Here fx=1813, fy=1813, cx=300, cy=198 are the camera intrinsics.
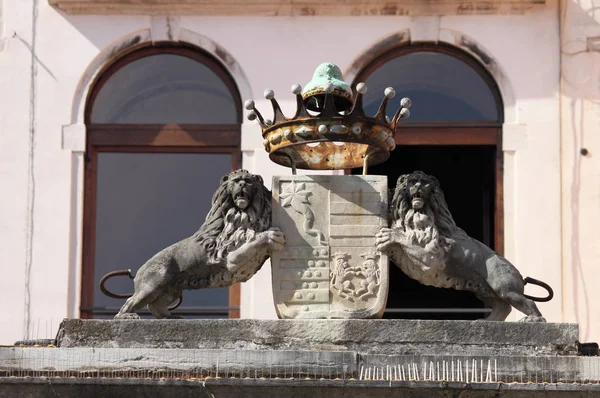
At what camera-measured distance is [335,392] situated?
41.1 feet

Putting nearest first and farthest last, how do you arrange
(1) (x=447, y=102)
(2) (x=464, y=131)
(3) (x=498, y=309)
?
1. (3) (x=498, y=309)
2. (2) (x=464, y=131)
3. (1) (x=447, y=102)

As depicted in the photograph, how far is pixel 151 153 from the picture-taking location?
20.1m

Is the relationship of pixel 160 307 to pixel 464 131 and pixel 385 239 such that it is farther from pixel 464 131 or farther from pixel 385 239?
pixel 464 131

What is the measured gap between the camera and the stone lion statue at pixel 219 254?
1398cm

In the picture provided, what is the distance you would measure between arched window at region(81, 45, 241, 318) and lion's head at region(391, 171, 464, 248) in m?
5.85

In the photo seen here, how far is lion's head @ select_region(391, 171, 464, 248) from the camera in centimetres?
1393

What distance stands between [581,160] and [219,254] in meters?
6.71

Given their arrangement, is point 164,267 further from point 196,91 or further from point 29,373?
point 196,91

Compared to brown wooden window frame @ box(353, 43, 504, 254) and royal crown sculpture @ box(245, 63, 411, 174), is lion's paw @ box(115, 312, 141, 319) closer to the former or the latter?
royal crown sculpture @ box(245, 63, 411, 174)

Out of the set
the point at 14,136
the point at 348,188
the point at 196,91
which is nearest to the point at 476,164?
the point at 196,91

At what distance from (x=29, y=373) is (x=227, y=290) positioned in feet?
21.9

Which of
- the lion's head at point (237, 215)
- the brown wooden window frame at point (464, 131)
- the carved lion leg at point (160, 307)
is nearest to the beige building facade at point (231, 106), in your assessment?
the brown wooden window frame at point (464, 131)

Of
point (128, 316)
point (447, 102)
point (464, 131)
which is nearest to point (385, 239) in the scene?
point (128, 316)

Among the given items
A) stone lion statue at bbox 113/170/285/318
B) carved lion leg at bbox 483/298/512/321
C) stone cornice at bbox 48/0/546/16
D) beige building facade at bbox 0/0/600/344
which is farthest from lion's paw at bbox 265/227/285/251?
stone cornice at bbox 48/0/546/16
